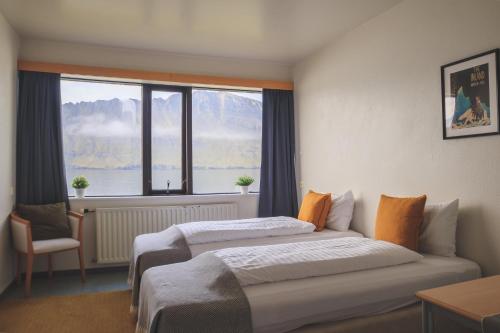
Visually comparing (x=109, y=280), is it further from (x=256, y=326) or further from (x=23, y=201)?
(x=256, y=326)

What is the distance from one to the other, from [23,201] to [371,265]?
137 inches

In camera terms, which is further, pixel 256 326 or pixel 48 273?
pixel 48 273

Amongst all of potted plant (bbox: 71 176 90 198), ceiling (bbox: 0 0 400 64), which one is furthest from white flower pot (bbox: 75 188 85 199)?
ceiling (bbox: 0 0 400 64)

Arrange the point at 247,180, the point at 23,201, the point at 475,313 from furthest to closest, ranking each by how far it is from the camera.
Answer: the point at 247,180 → the point at 23,201 → the point at 475,313

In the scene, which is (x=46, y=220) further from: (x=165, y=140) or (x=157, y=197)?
(x=165, y=140)

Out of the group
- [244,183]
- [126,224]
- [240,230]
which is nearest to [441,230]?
[240,230]

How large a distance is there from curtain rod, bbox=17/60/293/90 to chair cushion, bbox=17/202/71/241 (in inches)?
57.8

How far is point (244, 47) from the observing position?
4.09m

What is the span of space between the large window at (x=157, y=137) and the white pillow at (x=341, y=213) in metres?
1.49

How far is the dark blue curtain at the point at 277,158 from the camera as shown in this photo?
15.2 ft

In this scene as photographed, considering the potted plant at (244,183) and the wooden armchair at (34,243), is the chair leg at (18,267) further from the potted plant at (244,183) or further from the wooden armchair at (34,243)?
the potted plant at (244,183)

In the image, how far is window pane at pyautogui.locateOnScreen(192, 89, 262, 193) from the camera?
183 inches

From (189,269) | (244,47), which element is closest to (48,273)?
(189,269)

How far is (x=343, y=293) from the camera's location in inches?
76.8
